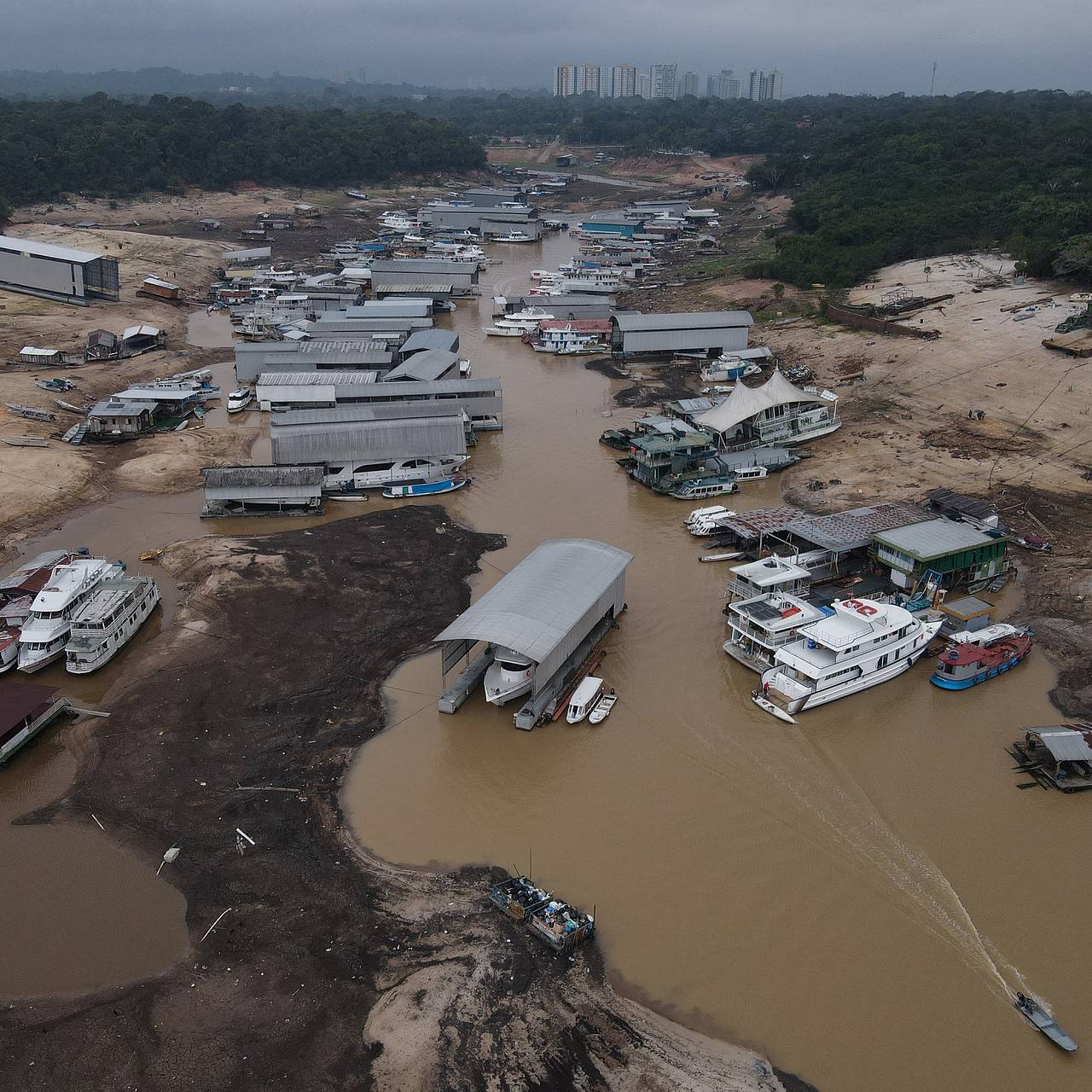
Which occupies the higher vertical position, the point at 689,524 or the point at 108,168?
the point at 108,168

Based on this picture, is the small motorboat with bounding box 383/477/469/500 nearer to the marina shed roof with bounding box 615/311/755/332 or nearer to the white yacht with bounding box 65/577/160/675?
the white yacht with bounding box 65/577/160/675

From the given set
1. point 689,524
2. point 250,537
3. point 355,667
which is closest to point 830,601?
point 689,524

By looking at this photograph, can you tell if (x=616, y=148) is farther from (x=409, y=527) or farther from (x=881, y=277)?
(x=409, y=527)

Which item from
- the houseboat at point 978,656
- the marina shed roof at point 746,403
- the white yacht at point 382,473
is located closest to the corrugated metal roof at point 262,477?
the white yacht at point 382,473

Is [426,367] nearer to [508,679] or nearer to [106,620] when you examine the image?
[106,620]

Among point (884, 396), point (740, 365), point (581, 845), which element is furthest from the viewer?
point (740, 365)

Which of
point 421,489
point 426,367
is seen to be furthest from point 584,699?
point 426,367

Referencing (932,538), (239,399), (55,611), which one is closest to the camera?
(55,611)
